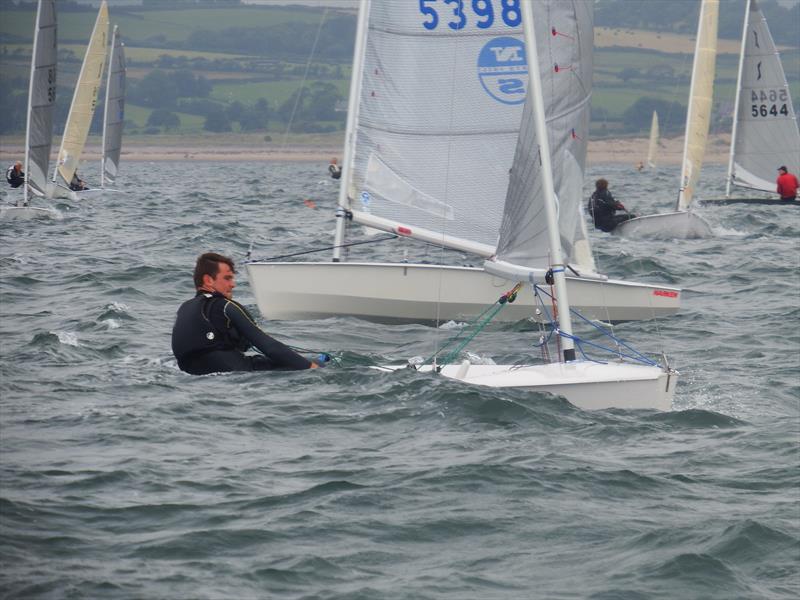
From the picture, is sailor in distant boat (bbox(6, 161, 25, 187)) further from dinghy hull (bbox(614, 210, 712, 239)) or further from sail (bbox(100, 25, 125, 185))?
dinghy hull (bbox(614, 210, 712, 239))

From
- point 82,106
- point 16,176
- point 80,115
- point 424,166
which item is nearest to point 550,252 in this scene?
point 424,166

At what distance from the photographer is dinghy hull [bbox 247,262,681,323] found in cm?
1424

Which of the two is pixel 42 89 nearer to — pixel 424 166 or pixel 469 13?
pixel 424 166

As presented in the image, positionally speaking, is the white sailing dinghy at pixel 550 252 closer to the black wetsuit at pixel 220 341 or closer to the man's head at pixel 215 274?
the black wetsuit at pixel 220 341

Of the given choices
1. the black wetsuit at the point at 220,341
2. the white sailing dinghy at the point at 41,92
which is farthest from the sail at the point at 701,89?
the black wetsuit at the point at 220,341

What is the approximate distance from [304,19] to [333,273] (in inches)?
6697

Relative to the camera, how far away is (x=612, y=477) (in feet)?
26.7

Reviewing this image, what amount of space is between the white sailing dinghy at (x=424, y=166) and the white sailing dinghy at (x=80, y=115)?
24.2m

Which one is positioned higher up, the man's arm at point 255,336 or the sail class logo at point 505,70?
the sail class logo at point 505,70

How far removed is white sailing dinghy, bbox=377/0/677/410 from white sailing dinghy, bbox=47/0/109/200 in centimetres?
2740

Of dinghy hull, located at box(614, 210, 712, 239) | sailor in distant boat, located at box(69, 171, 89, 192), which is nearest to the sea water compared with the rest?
dinghy hull, located at box(614, 210, 712, 239)

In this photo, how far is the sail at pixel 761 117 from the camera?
34.1 metres

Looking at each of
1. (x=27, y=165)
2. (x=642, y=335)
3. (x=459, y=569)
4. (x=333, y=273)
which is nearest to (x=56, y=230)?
(x=27, y=165)

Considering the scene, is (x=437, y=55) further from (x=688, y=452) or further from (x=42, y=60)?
(x=42, y=60)
